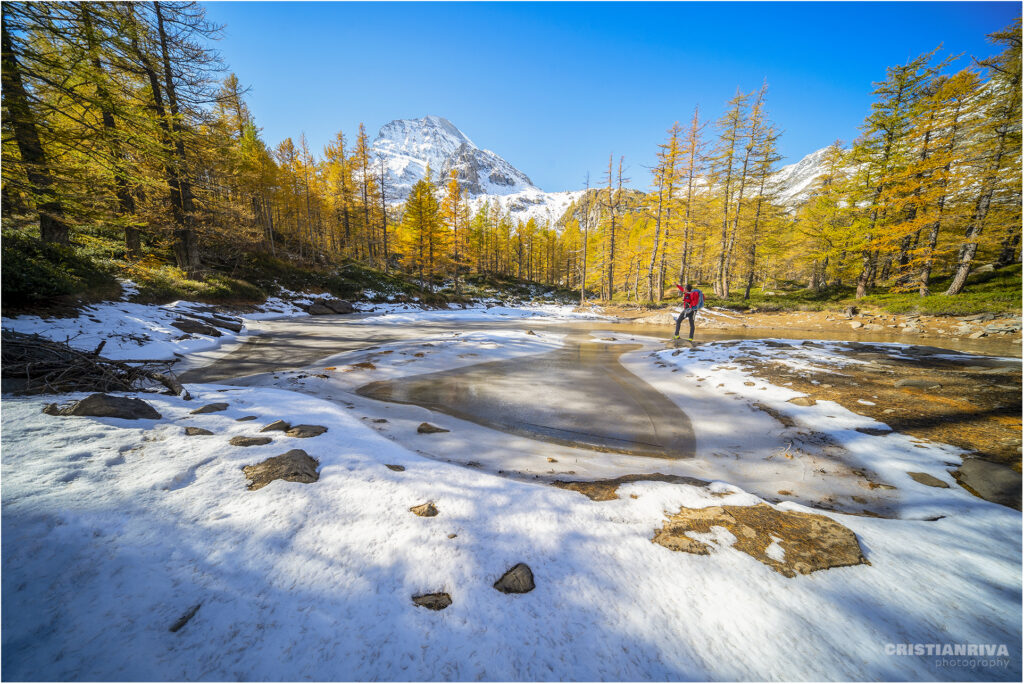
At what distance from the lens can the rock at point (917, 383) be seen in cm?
498

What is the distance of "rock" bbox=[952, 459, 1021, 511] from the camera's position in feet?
8.96

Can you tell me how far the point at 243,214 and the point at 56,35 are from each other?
11342 millimetres

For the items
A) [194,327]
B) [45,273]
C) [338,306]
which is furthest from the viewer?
[338,306]

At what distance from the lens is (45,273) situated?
7363 millimetres

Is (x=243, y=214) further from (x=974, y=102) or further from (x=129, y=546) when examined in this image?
(x=974, y=102)

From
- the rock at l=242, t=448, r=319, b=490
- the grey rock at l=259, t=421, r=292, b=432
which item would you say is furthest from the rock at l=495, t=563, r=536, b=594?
the grey rock at l=259, t=421, r=292, b=432

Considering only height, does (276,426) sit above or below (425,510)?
above

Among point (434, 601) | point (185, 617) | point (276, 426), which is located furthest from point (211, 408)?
point (434, 601)

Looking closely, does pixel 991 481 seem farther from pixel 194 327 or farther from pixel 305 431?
pixel 194 327

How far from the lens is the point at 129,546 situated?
1.66m

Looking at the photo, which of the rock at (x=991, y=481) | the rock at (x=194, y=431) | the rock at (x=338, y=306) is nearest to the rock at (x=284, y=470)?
the rock at (x=194, y=431)

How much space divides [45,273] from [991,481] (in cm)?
1594

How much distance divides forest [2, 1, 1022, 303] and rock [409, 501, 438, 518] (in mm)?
10787

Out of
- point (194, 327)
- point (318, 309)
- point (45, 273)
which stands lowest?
point (194, 327)
